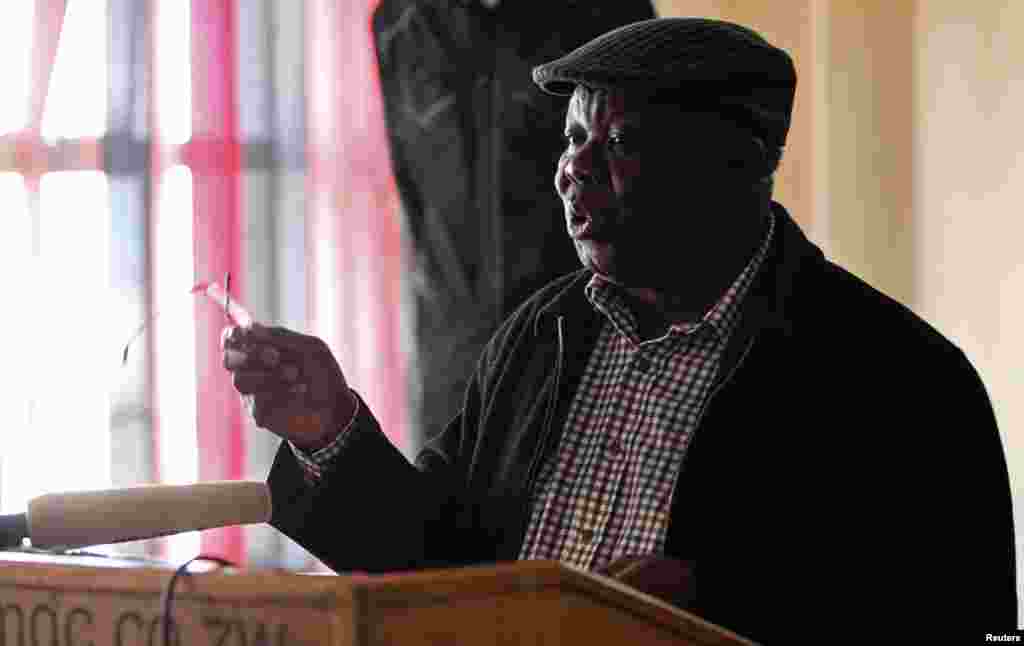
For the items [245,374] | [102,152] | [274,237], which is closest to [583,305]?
[245,374]

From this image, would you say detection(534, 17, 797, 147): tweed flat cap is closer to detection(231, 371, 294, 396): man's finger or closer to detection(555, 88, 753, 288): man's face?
detection(555, 88, 753, 288): man's face

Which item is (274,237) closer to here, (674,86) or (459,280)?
(459,280)

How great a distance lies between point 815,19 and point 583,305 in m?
1.22

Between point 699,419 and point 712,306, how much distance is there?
0.53ft

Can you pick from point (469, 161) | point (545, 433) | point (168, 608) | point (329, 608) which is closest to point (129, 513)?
point (168, 608)

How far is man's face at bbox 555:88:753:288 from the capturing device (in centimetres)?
165

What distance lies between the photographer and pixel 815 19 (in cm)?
274

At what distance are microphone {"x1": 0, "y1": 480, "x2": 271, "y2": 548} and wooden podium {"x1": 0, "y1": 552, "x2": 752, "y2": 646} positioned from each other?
0.41 ft

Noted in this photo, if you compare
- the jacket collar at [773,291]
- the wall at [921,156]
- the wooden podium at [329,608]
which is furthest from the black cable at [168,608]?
the wall at [921,156]

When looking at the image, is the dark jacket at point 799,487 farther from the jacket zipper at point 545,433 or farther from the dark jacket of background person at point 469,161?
the dark jacket of background person at point 469,161

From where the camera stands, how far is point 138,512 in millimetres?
1171

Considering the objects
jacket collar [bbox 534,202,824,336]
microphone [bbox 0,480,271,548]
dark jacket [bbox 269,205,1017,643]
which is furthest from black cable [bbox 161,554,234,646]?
jacket collar [bbox 534,202,824,336]

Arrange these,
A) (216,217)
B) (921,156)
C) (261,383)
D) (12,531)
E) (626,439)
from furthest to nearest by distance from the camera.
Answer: (216,217), (921,156), (626,439), (261,383), (12,531)

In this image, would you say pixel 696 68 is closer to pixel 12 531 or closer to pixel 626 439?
pixel 626 439
